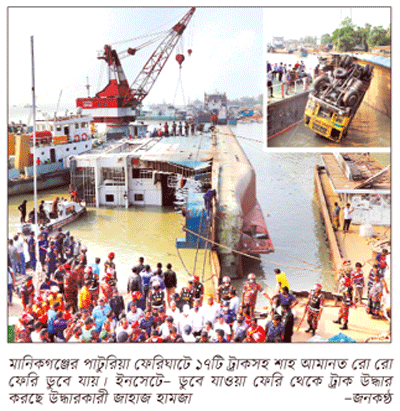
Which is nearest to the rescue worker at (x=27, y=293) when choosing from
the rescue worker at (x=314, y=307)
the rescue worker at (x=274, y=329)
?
the rescue worker at (x=274, y=329)

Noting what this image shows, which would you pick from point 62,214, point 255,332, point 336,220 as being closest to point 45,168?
point 62,214

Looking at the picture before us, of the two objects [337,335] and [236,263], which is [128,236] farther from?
[337,335]

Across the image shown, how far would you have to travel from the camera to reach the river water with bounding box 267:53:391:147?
9.01 m

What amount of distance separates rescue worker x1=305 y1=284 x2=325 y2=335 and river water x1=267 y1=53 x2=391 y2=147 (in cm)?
342

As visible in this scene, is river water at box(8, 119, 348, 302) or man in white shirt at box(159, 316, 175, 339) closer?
man in white shirt at box(159, 316, 175, 339)

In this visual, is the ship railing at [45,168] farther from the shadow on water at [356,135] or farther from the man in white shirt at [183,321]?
the man in white shirt at [183,321]

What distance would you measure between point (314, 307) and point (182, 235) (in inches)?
298

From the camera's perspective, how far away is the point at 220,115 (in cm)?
4425

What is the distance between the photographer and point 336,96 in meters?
9.54

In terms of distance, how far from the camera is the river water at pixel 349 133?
9.01 meters

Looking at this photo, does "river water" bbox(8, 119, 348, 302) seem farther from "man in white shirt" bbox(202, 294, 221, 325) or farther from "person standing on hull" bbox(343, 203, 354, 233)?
"man in white shirt" bbox(202, 294, 221, 325)

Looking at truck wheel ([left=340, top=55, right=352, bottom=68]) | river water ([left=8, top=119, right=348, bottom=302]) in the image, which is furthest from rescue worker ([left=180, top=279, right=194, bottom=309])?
truck wheel ([left=340, top=55, right=352, bottom=68])

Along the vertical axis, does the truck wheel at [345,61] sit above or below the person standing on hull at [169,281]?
above
